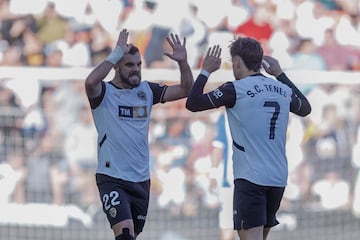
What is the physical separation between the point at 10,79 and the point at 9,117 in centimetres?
46

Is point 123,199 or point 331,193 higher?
point 123,199

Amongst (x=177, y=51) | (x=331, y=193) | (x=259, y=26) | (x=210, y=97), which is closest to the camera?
(x=210, y=97)

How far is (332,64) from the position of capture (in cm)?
1073

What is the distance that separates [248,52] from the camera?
6902mm

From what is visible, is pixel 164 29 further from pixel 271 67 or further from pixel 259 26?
pixel 271 67

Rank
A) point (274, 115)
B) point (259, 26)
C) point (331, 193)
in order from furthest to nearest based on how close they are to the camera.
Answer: point (331, 193)
point (259, 26)
point (274, 115)

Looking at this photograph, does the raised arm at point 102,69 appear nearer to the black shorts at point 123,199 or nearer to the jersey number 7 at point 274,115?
the black shorts at point 123,199

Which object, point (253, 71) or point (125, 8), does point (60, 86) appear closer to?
point (125, 8)

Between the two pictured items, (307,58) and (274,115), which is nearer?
(274,115)

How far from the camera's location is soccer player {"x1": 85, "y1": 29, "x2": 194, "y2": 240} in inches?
283

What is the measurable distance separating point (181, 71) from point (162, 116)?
10.6 feet

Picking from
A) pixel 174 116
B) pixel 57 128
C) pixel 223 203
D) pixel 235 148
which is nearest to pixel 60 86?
pixel 57 128

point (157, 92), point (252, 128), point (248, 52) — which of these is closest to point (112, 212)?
point (157, 92)

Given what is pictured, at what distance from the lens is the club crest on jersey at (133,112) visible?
7.30 metres
